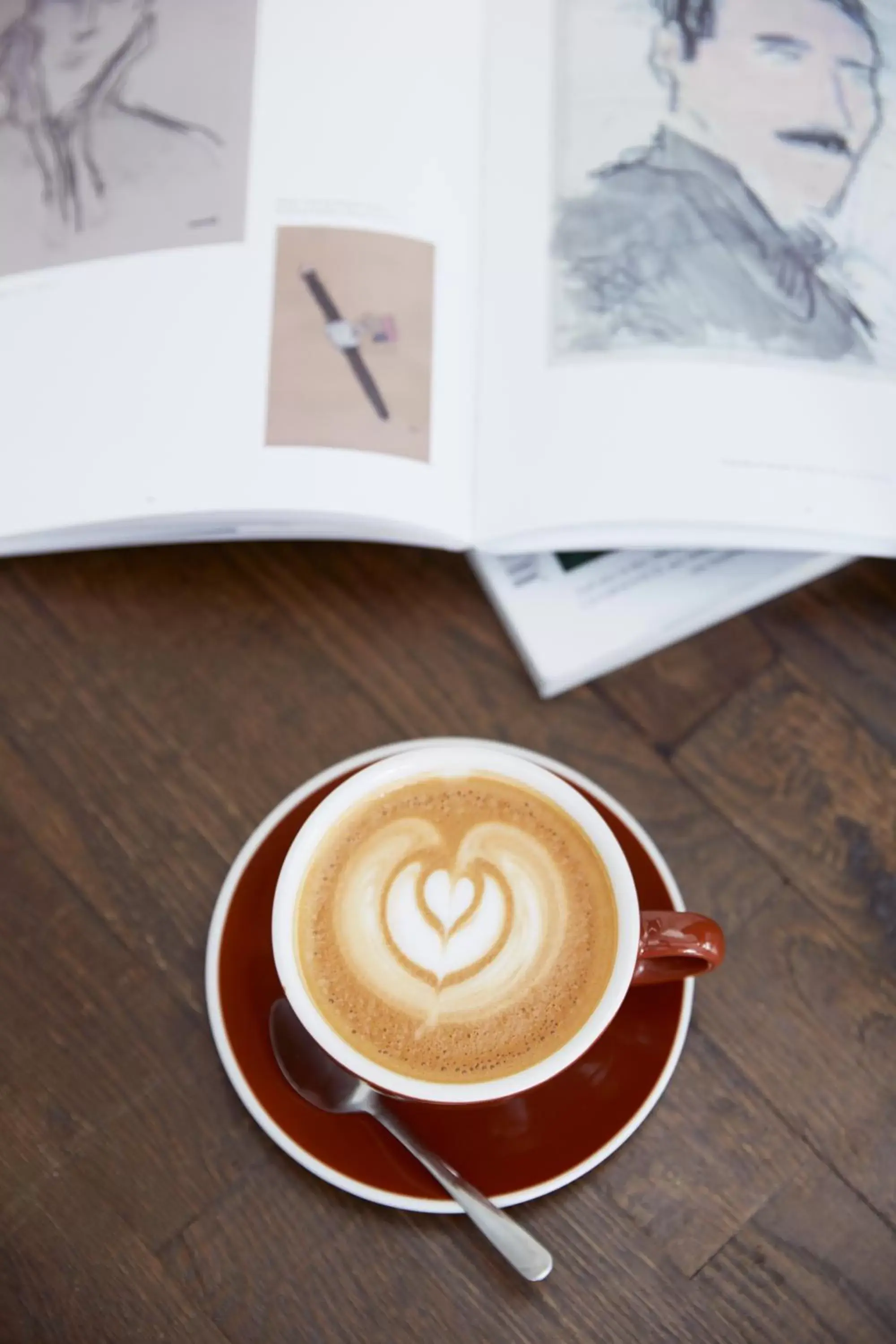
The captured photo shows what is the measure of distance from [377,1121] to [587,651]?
0.25 metres

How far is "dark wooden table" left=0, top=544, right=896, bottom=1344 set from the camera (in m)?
0.50

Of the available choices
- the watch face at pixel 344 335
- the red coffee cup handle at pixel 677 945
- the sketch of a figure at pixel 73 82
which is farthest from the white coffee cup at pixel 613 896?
the sketch of a figure at pixel 73 82

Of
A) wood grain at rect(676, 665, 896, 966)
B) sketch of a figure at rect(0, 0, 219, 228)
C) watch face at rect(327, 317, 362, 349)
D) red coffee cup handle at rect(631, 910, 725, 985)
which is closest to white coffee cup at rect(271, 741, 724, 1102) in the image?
red coffee cup handle at rect(631, 910, 725, 985)

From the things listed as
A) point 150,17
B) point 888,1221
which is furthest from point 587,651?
point 150,17

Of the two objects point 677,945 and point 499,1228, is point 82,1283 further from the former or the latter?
point 677,945

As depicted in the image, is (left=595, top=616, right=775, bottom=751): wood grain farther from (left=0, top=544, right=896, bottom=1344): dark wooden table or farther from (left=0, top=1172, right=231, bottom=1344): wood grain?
(left=0, top=1172, right=231, bottom=1344): wood grain

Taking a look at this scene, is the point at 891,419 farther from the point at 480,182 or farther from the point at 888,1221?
the point at 888,1221

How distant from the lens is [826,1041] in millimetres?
544

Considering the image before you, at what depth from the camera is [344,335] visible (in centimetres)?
61

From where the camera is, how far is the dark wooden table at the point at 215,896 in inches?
19.7

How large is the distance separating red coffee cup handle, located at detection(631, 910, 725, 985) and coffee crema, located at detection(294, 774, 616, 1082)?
0.6 inches

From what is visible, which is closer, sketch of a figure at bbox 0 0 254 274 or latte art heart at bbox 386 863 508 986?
latte art heart at bbox 386 863 508 986

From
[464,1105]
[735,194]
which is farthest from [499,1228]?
[735,194]

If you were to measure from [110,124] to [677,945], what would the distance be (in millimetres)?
533
